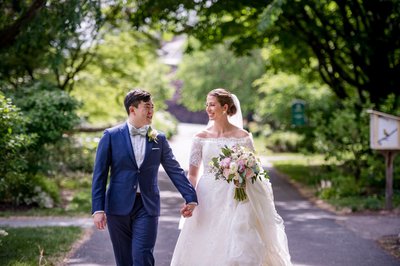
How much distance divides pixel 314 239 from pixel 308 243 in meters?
0.38

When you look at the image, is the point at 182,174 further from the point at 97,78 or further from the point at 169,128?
the point at 169,128

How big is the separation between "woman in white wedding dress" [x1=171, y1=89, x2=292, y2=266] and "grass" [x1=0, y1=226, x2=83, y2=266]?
1804 mm

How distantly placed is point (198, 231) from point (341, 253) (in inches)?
119

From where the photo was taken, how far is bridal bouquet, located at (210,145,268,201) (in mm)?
6199

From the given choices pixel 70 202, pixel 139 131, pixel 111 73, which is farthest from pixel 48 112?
pixel 111 73

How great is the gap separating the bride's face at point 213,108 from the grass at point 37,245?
2443mm

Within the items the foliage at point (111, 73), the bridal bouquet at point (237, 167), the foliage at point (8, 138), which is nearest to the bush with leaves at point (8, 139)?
the foliage at point (8, 138)

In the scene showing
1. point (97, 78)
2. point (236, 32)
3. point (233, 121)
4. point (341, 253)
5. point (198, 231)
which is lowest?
point (341, 253)

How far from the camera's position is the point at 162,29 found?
732 inches

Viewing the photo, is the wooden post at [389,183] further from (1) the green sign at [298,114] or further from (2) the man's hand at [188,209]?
(1) the green sign at [298,114]

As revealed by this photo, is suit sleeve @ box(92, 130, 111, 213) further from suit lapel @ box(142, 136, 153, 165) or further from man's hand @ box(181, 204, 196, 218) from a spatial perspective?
man's hand @ box(181, 204, 196, 218)

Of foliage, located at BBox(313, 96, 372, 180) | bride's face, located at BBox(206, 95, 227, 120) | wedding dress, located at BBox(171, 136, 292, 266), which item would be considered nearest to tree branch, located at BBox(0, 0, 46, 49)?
foliage, located at BBox(313, 96, 372, 180)

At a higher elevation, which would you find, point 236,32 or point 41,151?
point 236,32

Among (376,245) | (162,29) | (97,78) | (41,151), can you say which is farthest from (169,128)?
(376,245)
